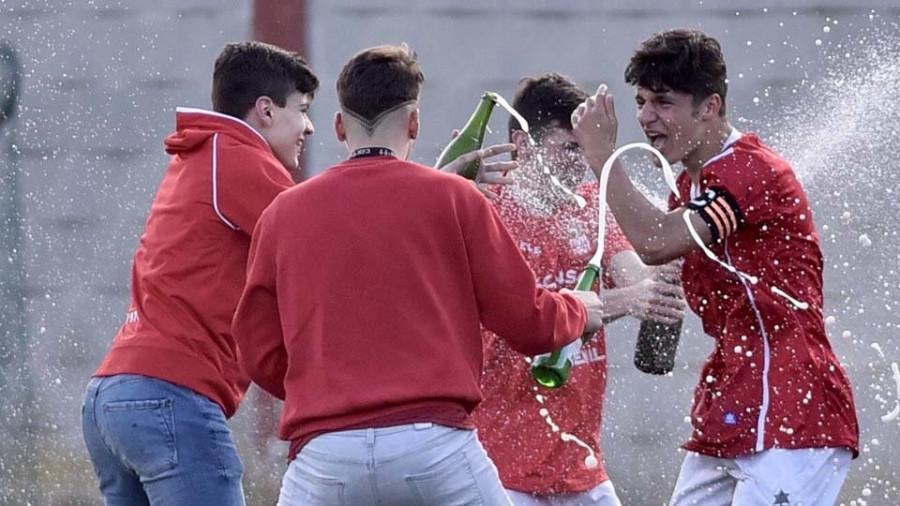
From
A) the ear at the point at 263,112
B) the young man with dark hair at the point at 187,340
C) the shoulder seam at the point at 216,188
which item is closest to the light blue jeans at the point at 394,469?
the young man with dark hair at the point at 187,340

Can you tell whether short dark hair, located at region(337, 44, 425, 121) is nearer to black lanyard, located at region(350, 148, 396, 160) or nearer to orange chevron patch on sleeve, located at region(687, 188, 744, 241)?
black lanyard, located at region(350, 148, 396, 160)

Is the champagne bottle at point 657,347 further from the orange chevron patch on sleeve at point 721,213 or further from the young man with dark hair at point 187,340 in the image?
the young man with dark hair at point 187,340

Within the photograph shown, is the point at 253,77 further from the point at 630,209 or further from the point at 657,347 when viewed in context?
the point at 657,347

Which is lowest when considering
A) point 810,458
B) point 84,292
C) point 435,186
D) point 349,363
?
point 84,292

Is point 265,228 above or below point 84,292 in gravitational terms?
above

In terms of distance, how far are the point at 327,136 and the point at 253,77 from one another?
197cm

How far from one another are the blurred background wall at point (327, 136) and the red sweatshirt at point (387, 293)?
2.38 meters

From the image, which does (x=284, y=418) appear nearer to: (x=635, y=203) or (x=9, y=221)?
(x=635, y=203)

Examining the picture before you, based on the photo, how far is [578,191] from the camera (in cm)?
482

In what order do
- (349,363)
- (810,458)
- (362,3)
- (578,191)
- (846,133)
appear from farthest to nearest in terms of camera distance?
(362,3) < (846,133) < (578,191) < (810,458) < (349,363)

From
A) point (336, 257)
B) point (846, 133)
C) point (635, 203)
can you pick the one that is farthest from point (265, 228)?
point (846, 133)

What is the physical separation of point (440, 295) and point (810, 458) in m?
1.05

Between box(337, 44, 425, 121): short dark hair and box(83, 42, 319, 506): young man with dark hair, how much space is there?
1.54 ft

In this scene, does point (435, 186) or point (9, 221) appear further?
point (9, 221)
